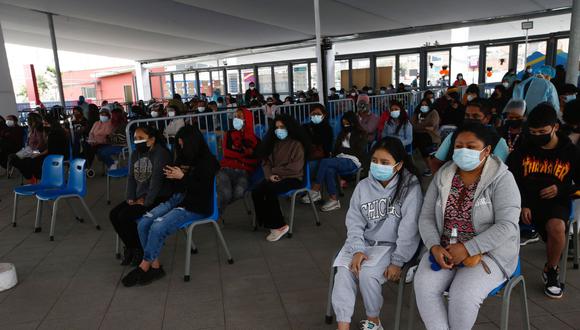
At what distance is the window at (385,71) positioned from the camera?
15.9 metres

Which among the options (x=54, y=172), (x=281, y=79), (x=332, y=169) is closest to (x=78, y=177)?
(x=54, y=172)

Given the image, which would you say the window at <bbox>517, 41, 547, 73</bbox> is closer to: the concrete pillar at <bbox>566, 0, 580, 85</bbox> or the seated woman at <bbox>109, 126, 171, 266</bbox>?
the concrete pillar at <bbox>566, 0, 580, 85</bbox>

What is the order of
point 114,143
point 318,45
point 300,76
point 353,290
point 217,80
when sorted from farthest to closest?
point 217,80
point 300,76
point 114,143
point 318,45
point 353,290

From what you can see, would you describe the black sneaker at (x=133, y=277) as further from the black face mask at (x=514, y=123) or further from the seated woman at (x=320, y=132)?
the black face mask at (x=514, y=123)

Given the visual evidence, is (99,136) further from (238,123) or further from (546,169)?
(546,169)

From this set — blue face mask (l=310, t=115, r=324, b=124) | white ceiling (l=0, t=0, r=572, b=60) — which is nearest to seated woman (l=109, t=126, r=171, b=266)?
blue face mask (l=310, t=115, r=324, b=124)

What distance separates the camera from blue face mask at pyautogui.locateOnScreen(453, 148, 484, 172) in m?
2.15

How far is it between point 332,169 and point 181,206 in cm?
205

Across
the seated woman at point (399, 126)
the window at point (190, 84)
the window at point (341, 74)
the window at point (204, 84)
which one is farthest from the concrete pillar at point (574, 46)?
the window at point (190, 84)

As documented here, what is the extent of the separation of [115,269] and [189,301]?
1.06 meters

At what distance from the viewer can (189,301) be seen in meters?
3.03

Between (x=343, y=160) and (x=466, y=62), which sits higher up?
(x=466, y=62)

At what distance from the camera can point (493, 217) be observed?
2.07 meters

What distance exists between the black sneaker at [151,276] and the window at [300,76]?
15.5 metres
